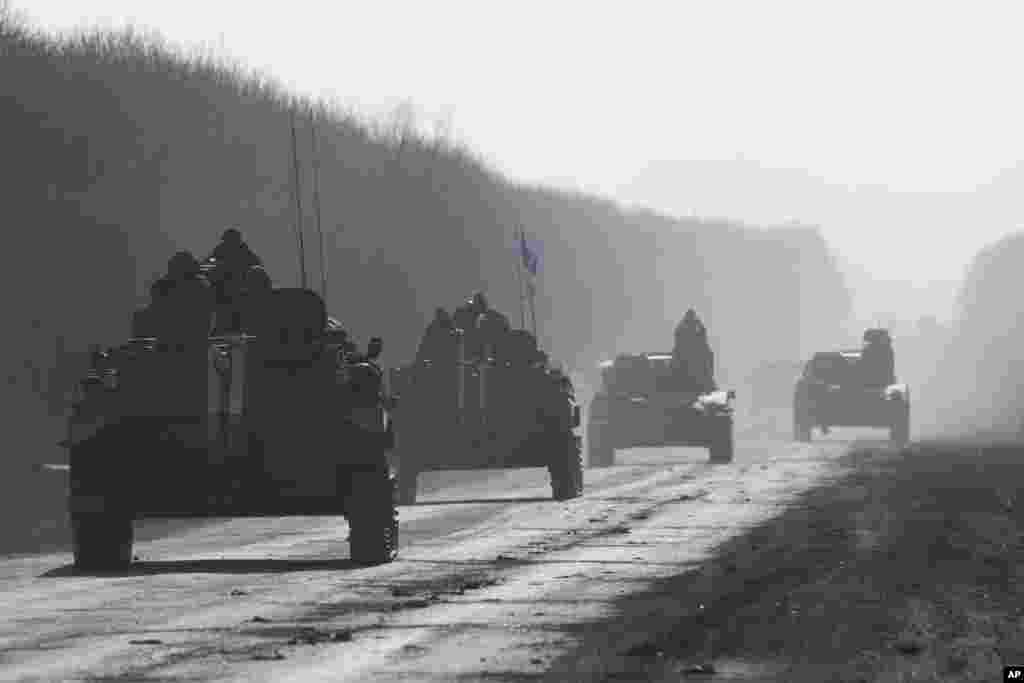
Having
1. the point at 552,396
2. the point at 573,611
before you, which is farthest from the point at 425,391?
the point at 573,611

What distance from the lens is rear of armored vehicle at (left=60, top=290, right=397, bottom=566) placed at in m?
20.8

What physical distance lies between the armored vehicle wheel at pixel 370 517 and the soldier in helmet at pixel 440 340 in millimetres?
11829

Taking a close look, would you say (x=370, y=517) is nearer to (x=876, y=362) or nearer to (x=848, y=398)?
(x=848, y=398)

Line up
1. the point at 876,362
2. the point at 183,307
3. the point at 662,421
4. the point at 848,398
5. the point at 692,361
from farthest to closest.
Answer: the point at 876,362, the point at 848,398, the point at 692,361, the point at 662,421, the point at 183,307

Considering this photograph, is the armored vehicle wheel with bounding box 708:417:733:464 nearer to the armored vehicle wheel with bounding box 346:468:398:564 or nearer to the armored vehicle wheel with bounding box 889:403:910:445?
the armored vehicle wheel with bounding box 889:403:910:445

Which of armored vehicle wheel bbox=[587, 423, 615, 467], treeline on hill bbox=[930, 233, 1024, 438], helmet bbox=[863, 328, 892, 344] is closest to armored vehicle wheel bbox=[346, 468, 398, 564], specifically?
armored vehicle wheel bbox=[587, 423, 615, 467]

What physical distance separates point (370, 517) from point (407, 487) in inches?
512

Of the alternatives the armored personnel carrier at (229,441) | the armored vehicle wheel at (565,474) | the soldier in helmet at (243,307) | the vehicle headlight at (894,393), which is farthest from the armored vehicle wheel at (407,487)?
the vehicle headlight at (894,393)

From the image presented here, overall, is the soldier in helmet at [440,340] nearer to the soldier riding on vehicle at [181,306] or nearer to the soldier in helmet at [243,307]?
the soldier in helmet at [243,307]

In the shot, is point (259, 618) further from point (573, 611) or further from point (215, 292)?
point (215, 292)

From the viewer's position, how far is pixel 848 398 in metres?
57.7

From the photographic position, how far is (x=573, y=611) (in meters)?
15.3

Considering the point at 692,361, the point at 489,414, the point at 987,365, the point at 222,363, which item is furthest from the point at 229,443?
the point at 987,365

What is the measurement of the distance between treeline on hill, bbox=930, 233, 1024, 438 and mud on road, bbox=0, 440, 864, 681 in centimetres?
3880
